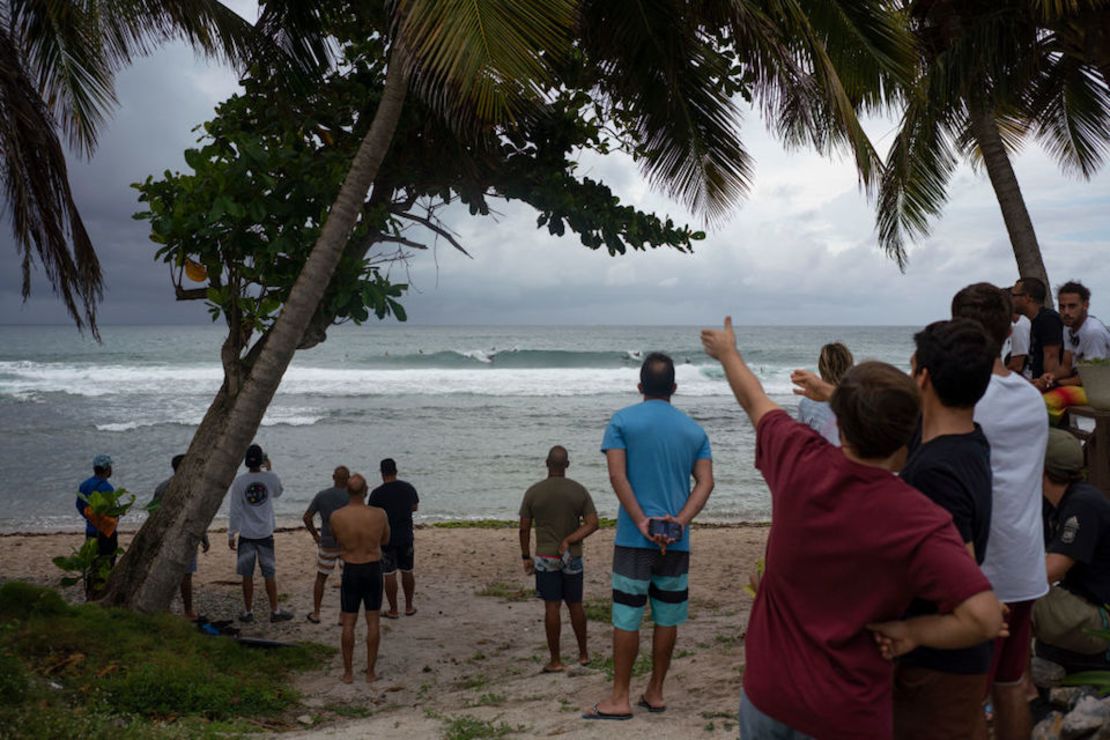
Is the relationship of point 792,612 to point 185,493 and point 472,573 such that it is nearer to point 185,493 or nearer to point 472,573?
point 185,493

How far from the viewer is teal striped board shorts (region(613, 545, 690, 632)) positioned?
4.89m

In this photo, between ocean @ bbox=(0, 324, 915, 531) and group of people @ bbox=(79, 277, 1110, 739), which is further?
ocean @ bbox=(0, 324, 915, 531)

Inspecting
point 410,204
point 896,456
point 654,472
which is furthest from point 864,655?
point 410,204

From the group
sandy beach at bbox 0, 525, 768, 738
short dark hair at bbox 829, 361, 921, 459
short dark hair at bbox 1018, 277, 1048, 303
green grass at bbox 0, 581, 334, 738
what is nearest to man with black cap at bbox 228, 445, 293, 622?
sandy beach at bbox 0, 525, 768, 738

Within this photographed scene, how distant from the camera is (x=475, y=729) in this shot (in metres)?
5.06

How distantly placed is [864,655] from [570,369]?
165 feet

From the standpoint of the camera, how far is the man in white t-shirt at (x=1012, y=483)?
2891 millimetres

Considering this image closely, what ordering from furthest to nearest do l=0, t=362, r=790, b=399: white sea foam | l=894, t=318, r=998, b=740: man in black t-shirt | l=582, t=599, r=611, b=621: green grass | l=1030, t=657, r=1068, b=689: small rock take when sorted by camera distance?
l=0, t=362, r=790, b=399: white sea foam
l=582, t=599, r=611, b=621: green grass
l=1030, t=657, r=1068, b=689: small rock
l=894, t=318, r=998, b=740: man in black t-shirt

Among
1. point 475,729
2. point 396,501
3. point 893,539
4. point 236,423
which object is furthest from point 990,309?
point 396,501

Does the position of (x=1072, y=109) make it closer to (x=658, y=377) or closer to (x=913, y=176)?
(x=913, y=176)

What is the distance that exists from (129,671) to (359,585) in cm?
163

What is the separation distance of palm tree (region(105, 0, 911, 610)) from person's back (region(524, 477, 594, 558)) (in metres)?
2.43

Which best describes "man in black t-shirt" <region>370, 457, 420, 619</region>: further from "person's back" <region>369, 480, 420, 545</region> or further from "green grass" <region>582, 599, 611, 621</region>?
"green grass" <region>582, 599, 611, 621</region>

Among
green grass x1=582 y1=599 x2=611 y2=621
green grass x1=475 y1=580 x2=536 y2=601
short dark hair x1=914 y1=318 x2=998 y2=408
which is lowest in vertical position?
green grass x1=475 y1=580 x2=536 y2=601
